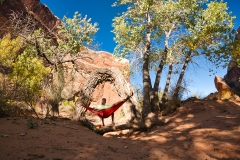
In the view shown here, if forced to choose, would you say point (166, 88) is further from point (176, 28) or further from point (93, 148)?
point (93, 148)

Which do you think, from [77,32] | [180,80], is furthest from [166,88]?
[77,32]

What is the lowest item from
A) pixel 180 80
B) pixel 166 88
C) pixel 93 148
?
pixel 93 148

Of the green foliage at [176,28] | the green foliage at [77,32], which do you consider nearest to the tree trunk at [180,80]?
the green foliage at [176,28]

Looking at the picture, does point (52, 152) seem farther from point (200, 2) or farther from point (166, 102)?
point (200, 2)

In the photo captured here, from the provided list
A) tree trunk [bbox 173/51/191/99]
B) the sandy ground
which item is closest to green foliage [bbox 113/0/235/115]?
tree trunk [bbox 173/51/191/99]

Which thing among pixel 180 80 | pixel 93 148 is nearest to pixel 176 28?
pixel 180 80

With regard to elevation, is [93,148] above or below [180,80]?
below

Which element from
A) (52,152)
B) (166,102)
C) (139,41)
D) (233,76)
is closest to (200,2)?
(139,41)

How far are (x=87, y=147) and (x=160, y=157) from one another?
3.60 feet

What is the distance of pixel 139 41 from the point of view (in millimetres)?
8938

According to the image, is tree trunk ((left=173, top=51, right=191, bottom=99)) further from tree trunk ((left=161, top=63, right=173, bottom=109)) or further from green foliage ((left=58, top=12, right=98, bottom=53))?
green foliage ((left=58, top=12, right=98, bottom=53))

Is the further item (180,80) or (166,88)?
(166,88)

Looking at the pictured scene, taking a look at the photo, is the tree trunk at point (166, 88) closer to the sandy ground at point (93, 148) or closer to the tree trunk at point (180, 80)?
the tree trunk at point (180, 80)

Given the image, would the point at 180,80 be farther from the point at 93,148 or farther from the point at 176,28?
the point at 93,148
